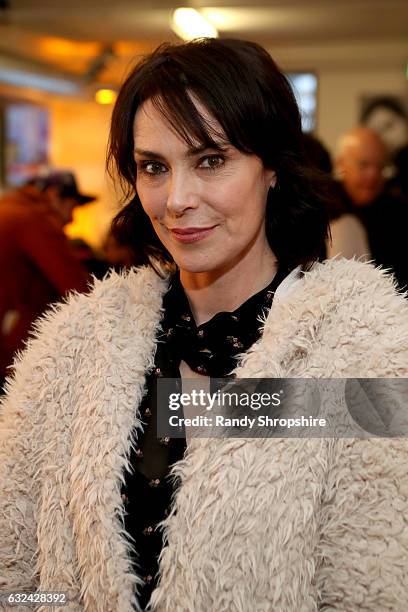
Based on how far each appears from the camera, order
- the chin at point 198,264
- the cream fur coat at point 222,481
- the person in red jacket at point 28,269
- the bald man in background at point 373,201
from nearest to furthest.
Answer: the cream fur coat at point 222,481 → the chin at point 198,264 → the person in red jacket at point 28,269 → the bald man in background at point 373,201

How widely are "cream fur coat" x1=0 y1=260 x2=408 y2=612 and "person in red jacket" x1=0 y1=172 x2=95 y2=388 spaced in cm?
89

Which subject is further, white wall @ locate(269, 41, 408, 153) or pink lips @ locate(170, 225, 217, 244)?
white wall @ locate(269, 41, 408, 153)

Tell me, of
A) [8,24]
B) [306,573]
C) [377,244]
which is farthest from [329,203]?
[8,24]

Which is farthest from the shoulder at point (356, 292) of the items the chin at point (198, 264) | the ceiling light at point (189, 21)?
the ceiling light at point (189, 21)

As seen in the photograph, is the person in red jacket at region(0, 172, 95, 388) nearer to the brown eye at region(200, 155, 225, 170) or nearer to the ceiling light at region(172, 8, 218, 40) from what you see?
the brown eye at region(200, 155, 225, 170)

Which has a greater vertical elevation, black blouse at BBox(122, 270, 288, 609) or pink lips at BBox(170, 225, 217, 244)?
pink lips at BBox(170, 225, 217, 244)

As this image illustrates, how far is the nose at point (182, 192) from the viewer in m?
0.81

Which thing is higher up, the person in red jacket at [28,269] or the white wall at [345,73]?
the white wall at [345,73]

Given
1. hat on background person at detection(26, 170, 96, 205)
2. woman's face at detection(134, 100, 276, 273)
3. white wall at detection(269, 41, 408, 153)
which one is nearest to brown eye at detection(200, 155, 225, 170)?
woman's face at detection(134, 100, 276, 273)

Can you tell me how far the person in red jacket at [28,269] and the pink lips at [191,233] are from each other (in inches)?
39.4

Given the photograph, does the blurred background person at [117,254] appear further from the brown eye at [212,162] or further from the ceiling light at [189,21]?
the ceiling light at [189,21]

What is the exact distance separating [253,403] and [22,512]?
32 centimetres

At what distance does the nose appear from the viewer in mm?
811

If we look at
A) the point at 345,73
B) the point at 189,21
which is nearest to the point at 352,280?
the point at 189,21
